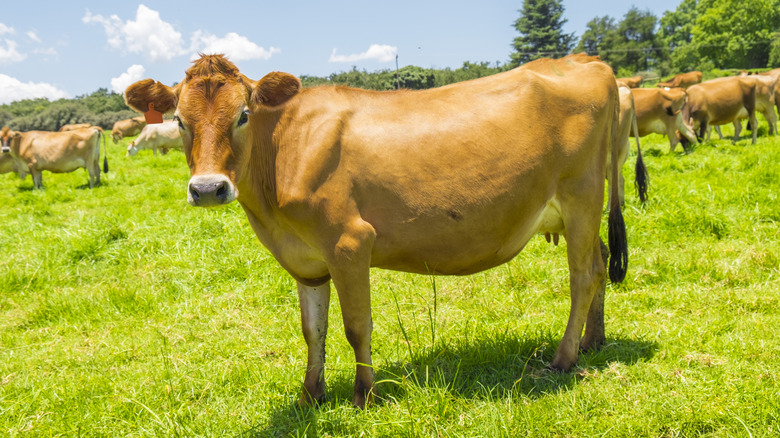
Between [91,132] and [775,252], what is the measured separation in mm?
17118

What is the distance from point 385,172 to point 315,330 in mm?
1212

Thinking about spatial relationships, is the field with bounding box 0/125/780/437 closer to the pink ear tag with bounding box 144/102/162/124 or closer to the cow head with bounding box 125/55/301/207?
the cow head with bounding box 125/55/301/207

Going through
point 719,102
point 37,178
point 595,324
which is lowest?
point 595,324

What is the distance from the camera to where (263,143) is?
3363 millimetres

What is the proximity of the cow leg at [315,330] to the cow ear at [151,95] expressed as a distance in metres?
1.48

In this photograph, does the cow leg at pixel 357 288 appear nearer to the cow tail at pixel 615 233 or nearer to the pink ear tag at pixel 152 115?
the pink ear tag at pixel 152 115

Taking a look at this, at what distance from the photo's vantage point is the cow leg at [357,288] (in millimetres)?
3135

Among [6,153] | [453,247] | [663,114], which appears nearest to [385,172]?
[453,247]

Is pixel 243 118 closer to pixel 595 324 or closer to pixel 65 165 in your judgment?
pixel 595 324

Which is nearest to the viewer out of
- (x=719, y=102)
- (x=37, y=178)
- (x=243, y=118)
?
(x=243, y=118)

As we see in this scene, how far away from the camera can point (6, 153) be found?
16.5 meters

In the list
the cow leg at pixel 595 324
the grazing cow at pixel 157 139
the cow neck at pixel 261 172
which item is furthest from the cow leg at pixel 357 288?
the grazing cow at pixel 157 139

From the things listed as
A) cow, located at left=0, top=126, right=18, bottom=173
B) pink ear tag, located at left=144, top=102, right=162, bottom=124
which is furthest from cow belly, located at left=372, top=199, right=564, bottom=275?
cow, located at left=0, top=126, right=18, bottom=173

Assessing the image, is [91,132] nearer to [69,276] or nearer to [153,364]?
[69,276]
